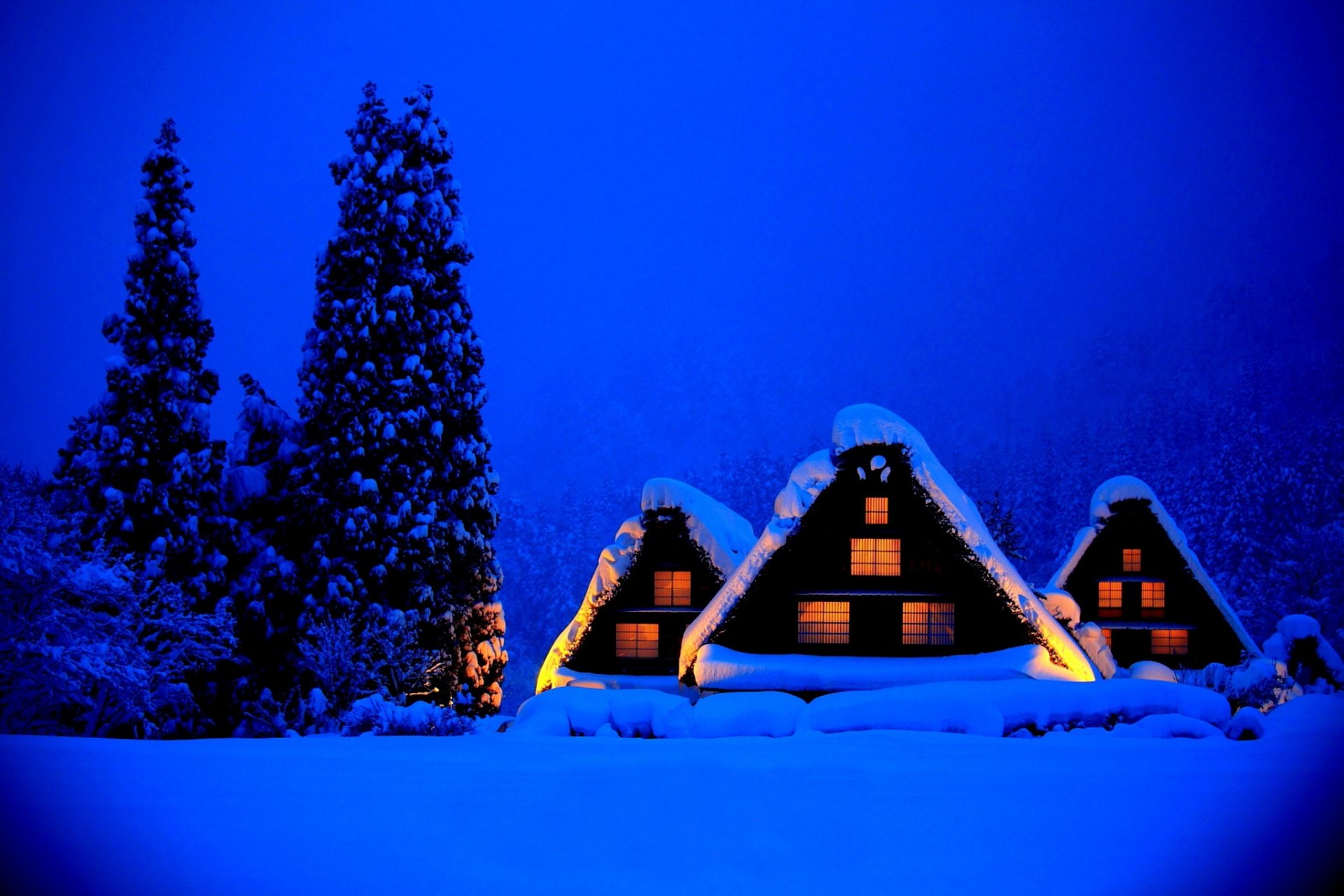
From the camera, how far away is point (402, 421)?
27.4 metres

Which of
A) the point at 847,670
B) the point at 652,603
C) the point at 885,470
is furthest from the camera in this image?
the point at 652,603

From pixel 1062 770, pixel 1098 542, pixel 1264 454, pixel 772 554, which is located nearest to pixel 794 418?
pixel 1264 454

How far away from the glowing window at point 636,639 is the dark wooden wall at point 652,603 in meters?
0.10

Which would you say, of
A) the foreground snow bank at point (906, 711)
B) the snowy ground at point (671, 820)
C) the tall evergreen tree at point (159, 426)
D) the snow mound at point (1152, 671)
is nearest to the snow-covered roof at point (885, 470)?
the foreground snow bank at point (906, 711)

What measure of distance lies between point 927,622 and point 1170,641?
12.7 meters

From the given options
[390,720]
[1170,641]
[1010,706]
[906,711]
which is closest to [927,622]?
[1010,706]

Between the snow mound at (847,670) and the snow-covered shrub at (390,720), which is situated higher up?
the snow mound at (847,670)

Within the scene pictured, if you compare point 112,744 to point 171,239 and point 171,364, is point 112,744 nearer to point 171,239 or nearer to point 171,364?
point 171,364

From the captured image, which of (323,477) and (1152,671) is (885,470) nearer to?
(1152,671)

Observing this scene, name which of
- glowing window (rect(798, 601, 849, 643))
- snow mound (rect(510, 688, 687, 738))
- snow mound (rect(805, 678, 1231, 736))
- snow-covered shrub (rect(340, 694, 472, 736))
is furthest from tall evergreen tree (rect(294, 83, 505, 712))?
snow mound (rect(805, 678, 1231, 736))

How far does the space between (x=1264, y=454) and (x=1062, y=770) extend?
213 feet

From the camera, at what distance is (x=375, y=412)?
88.9ft

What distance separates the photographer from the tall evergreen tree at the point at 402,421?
26.5 m

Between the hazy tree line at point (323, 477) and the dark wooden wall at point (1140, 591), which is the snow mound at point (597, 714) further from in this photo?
the dark wooden wall at point (1140, 591)
